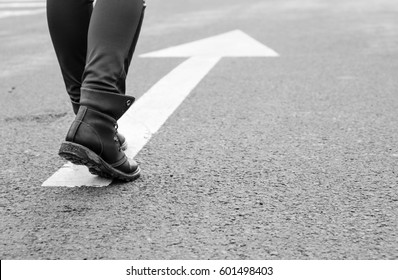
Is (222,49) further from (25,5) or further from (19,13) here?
(25,5)

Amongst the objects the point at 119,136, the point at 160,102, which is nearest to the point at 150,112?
the point at 160,102

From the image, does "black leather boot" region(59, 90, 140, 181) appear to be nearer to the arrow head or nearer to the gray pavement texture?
the gray pavement texture

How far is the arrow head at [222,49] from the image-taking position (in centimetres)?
577

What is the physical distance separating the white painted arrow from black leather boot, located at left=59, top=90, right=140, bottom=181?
0.10 meters

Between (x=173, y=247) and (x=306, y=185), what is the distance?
71 cm

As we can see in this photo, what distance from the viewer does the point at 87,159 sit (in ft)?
7.68

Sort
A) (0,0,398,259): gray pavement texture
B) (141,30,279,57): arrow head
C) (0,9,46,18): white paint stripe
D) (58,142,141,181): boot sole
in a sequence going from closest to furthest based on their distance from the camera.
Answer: (0,0,398,259): gray pavement texture < (58,142,141,181): boot sole < (141,30,279,57): arrow head < (0,9,46,18): white paint stripe

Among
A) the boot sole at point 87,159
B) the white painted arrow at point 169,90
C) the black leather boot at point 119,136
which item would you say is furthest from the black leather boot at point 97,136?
the black leather boot at point 119,136

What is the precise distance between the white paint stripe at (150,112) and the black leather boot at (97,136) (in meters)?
0.10

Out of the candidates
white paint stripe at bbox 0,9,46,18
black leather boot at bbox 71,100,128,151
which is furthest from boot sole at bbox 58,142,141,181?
white paint stripe at bbox 0,9,46,18

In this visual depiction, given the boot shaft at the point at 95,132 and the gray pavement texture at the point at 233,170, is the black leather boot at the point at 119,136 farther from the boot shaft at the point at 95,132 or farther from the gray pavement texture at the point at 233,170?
the boot shaft at the point at 95,132

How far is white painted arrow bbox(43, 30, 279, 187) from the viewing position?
8.70ft
